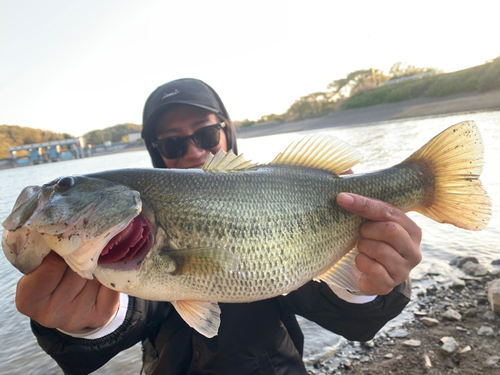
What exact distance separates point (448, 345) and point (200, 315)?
2.53 m

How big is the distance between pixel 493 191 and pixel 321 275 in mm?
7144

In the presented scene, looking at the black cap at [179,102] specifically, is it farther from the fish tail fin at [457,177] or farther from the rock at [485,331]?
the rock at [485,331]

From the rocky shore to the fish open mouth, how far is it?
99.4 inches

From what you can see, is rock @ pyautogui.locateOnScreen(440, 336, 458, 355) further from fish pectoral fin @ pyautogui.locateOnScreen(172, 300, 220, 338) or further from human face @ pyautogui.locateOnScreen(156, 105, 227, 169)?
human face @ pyautogui.locateOnScreen(156, 105, 227, 169)

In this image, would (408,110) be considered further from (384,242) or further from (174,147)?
(384,242)

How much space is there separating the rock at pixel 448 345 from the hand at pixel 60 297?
2.89 metres

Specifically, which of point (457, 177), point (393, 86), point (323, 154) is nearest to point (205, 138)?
point (323, 154)

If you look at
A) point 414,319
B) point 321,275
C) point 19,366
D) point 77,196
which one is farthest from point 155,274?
point 19,366

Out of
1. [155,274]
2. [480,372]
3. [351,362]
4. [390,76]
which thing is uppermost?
[390,76]

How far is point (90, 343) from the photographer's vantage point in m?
2.02

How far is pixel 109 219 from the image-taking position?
1.57m

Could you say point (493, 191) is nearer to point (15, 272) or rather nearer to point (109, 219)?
point (109, 219)

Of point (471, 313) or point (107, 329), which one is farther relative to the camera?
point (471, 313)

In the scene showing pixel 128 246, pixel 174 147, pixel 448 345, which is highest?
pixel 174 147
